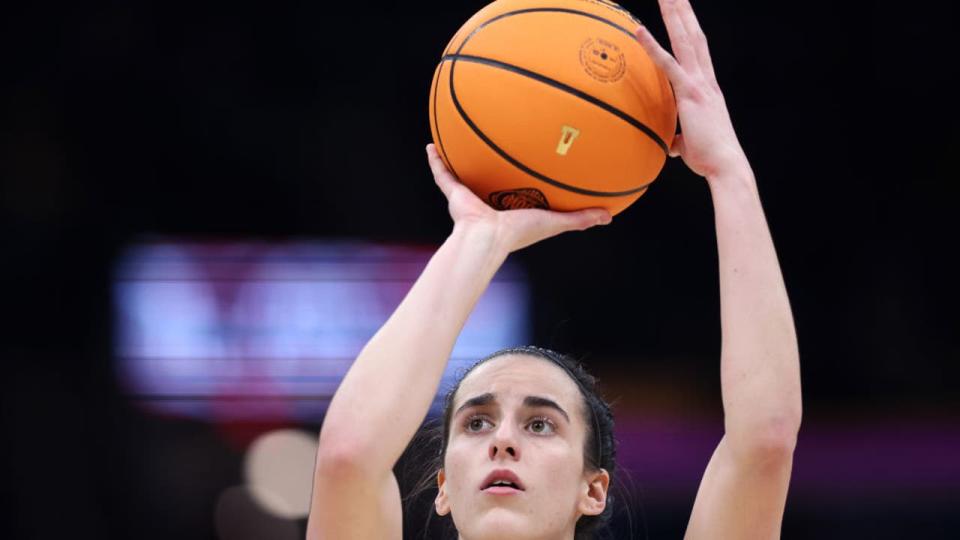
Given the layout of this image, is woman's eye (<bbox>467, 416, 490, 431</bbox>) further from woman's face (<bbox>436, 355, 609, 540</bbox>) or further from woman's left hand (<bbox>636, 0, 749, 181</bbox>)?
woman's left hand (<bbox>636, 0, 749, 181</bbox>)

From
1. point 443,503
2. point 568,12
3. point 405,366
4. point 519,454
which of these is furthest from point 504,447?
point 568,12

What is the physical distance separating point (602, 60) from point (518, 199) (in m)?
0.38

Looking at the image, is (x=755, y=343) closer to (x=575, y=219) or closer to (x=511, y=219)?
(x=575, y=219)

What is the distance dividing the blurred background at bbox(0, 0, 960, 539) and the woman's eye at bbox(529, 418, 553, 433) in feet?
11.5

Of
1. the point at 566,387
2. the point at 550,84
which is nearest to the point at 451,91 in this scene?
the point at 550,84

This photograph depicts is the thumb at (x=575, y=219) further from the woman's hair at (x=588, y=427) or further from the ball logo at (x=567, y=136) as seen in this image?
the woman's hair at (x=588, y=427)

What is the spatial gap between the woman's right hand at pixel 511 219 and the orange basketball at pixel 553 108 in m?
0.03

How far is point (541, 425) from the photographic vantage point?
3.46 meters

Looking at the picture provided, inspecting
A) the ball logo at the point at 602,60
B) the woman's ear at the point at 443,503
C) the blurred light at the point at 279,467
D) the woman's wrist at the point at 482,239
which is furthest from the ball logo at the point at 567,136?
the blurred light at the point at 279,467

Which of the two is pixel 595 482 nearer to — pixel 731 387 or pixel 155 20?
pixel 731 387

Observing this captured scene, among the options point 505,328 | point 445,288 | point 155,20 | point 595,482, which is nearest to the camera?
point 445,288

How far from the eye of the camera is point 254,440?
7254 millimetres

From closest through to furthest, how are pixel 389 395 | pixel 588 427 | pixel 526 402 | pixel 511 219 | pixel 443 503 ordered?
pixel 389 395, pixel 511 219, pixel 526 402, pixel 443 503, pixel 588 427

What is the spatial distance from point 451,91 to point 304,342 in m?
4.30
